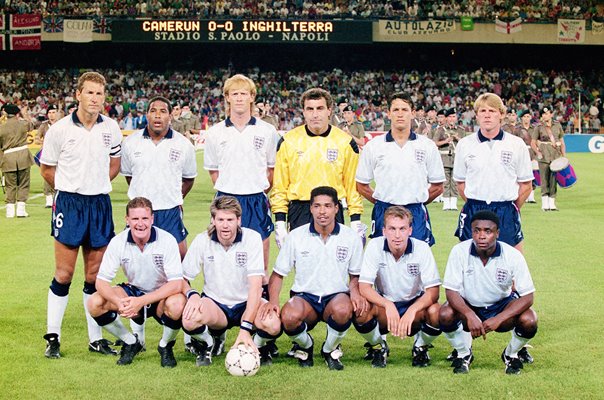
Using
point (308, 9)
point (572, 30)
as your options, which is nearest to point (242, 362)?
point (308, 9)

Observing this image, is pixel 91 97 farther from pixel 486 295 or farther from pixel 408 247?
pixel 486 295

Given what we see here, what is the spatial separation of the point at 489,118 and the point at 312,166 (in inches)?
61.0

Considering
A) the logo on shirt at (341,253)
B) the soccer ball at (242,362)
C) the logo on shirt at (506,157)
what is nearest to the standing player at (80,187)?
the soccer ball at (242,362)

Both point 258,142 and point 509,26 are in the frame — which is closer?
point 258,142

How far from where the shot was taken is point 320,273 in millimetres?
6840

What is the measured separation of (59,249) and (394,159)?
2.86 metres

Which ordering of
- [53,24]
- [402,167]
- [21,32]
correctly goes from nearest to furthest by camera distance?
[402,167], [21,32], [53,24]

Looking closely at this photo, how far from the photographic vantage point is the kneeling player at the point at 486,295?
21.1 ft

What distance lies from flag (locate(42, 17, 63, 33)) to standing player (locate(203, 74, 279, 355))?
1447 inches

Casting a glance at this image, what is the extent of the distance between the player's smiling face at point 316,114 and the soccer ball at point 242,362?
6.86ft

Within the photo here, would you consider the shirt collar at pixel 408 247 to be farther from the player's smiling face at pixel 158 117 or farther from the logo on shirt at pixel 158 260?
the player's smiling face at pixel 158 117

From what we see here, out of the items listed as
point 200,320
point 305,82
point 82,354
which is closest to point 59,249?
point 82,354

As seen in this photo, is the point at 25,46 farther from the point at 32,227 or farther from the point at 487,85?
the point at 32,227

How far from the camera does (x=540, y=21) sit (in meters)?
43.8
